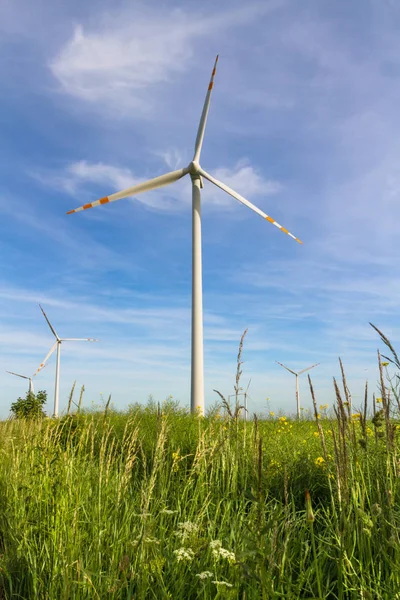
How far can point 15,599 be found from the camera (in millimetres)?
4129

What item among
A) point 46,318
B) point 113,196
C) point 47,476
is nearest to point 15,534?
point 47,476

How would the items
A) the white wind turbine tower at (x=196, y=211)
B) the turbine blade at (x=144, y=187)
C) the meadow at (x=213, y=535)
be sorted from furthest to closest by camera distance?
the turbine blade at (x=144, y=187) < the white wind turbine tower at (x=196, y=211) < the meadow at (x=213, y=535)

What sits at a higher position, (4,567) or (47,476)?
(47,476)

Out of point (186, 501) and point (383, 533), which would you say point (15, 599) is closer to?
point (186, 501)

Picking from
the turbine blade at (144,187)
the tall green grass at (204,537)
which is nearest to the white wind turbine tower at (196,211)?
the turbine blade at (144,187)

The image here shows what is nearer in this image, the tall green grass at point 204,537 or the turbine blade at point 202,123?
the tall green grass at point 204,537

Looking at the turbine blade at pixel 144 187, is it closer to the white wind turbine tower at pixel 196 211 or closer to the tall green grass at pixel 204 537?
the white wind turbine tower at pixel 196 211

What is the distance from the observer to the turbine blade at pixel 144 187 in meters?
22.1

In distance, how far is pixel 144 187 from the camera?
2223 cm

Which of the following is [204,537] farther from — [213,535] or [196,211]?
[196,211]

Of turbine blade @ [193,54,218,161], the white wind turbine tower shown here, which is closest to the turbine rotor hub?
the white wind turbine tower

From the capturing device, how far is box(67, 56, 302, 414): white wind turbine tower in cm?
1984

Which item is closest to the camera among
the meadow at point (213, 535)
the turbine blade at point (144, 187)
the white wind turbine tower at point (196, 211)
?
the meadow at point (213, 535)

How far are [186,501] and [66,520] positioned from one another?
4.89 ft
